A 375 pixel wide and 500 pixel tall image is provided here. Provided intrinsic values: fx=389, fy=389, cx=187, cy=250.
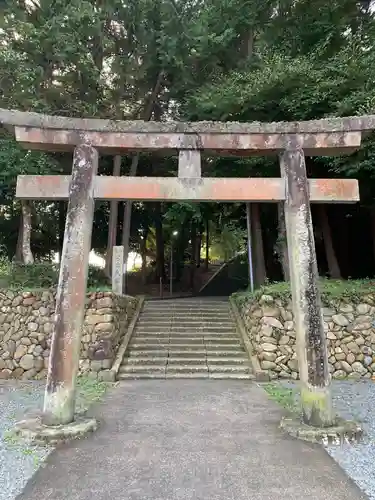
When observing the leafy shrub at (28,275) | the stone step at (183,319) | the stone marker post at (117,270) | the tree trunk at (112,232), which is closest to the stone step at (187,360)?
the stone step at (183,319)

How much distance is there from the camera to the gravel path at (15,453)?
3655 mm

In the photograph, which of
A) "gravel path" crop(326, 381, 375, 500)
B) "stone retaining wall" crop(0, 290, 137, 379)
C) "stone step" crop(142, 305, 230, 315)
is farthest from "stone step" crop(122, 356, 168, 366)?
"gravel path" crop(326, 381, 375, 500)

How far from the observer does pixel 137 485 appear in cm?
362

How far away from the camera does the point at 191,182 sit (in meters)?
5.68

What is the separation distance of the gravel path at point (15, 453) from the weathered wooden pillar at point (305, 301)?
3288 millimetres

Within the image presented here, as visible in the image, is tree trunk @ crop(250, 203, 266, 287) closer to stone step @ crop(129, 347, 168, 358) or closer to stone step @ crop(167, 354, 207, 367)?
stone step @ crop(167, 354, 207, 367)

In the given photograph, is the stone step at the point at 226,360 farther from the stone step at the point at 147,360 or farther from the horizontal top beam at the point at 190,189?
the horizontal top beam at the point at 190,189

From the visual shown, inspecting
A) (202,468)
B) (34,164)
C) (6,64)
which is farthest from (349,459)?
(6,64)

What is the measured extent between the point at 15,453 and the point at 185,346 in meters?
5.82

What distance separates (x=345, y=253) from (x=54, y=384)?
48.5 ft

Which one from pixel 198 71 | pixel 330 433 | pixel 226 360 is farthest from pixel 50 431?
pixel 198 71

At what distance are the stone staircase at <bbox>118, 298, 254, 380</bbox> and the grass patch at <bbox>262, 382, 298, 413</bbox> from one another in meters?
0.79

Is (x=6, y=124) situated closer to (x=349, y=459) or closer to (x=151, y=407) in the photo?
(x=151, y=407)

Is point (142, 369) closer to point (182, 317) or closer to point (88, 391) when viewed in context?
point (88, 391)
